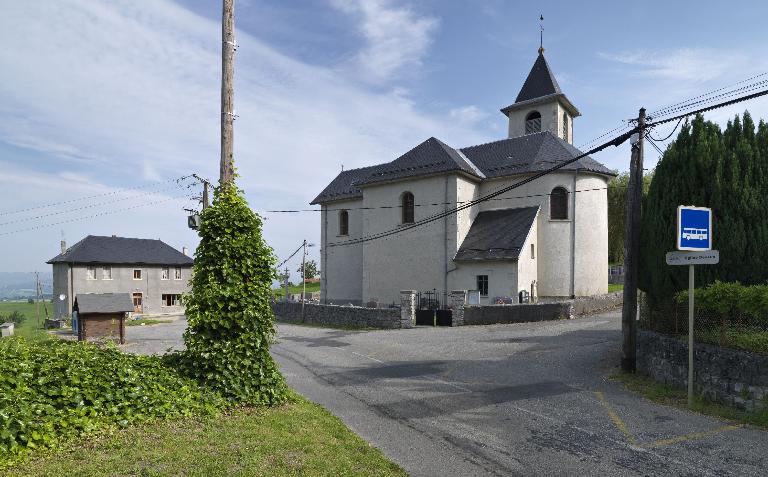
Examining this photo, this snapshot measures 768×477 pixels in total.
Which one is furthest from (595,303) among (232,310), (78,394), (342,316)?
(78,394)

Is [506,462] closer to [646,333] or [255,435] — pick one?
[255,435]

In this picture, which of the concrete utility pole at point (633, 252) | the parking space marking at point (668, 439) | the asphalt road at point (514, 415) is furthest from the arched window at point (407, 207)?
the parking space marking at point (668, 439)

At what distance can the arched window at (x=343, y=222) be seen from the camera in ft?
114

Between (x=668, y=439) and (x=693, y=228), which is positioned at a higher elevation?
(x=693, y=228)

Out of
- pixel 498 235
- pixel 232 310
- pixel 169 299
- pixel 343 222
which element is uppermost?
pixel 343 222

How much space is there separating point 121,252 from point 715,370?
49878mm

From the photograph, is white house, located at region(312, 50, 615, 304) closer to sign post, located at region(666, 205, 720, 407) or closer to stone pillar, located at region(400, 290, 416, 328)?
stone pillar, located at region(400, 290, 416, 328)

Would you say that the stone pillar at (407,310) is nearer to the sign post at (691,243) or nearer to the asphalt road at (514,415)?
the asphalt road at (514,415)

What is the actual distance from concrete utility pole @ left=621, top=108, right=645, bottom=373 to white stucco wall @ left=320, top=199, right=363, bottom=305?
75.7 ft

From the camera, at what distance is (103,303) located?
1962cm

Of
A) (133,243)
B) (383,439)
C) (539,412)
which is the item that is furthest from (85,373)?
(133,243)

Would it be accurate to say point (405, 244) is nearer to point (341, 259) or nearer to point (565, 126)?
point (341, 259)

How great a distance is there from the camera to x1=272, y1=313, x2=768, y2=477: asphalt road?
5848mm

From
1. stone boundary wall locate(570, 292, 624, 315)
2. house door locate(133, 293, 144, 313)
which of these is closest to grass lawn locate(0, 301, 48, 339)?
house door locate(133, 293, 144, 313)
